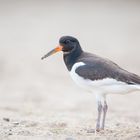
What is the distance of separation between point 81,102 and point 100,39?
447 inches

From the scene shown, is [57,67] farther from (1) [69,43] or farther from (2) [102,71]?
(2) [102,71]

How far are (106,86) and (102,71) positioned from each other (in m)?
0.25

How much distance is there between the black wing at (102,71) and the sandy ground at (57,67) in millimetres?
858

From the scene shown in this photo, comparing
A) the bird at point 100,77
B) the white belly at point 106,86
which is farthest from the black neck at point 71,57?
the white belly at point 106,86

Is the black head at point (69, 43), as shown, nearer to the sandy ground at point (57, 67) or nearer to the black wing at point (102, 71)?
the black wing at point (102, 71)

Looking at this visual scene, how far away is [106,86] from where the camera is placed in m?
11.4

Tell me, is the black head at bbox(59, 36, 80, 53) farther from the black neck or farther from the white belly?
the white belly

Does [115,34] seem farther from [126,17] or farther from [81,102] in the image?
[81,102]

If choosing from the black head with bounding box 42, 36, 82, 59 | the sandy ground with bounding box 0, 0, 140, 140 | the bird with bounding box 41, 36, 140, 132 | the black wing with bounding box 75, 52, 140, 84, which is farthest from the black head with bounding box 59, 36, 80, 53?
the sandy ground with bounding box 0, 0, 140, 140

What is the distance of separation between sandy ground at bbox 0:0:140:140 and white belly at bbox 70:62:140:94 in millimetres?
669

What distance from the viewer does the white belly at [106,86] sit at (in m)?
11.3

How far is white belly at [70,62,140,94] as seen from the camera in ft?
37.1

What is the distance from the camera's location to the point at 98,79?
11.5 m

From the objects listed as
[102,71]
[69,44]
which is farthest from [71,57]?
[102,71]
